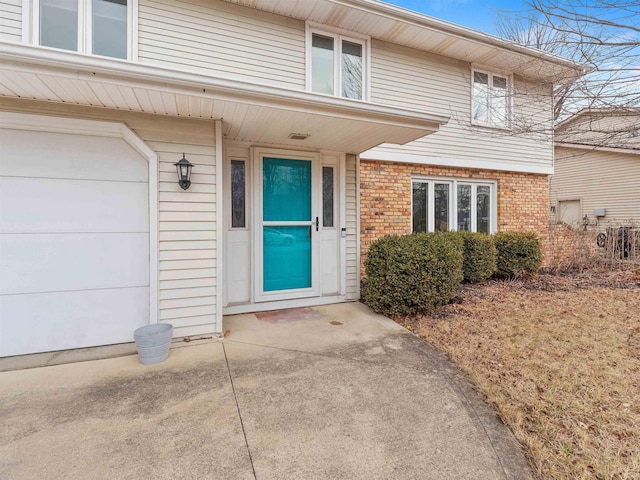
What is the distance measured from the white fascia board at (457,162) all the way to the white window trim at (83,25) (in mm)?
4094

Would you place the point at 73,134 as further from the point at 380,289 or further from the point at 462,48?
the point at 462,48

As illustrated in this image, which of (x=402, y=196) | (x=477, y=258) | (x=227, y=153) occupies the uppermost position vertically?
(x=227, y=153)

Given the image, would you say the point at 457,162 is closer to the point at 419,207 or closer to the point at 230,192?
the point at 419,207

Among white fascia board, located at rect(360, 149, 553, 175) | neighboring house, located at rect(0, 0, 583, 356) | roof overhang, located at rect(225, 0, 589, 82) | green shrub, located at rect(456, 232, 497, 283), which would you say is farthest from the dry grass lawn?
roof overhang, located at rect(225, 0, 589, 82)

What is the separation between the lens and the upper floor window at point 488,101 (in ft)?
23.8

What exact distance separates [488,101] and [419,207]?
10.0 ft

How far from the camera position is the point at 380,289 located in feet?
14.8

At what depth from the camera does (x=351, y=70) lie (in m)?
6.17

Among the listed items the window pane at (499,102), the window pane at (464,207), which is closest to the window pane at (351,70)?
the window pane at (464,207)

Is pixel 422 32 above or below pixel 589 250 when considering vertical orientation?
above

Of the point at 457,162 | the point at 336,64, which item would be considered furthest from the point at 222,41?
the point at 457,162

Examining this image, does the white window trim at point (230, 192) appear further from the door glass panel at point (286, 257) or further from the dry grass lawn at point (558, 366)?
the dry grass lawn at point (558, 366)

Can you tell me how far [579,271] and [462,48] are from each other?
570 centimetres

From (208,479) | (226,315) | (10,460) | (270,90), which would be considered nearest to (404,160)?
(270,90)
